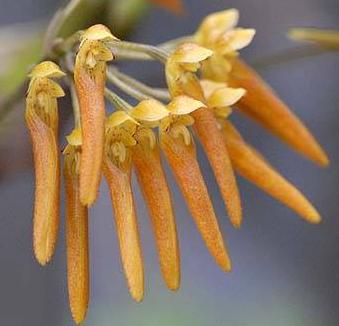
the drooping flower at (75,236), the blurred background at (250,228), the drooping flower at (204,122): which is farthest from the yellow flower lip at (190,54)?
the blurred background at (250,228)

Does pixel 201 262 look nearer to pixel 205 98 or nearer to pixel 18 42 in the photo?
pixel 18 42

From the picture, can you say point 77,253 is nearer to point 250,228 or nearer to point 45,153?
point 45,153

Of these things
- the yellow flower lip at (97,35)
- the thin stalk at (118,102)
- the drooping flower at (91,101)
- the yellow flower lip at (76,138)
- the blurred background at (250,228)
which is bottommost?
the blurred background at (250,228)

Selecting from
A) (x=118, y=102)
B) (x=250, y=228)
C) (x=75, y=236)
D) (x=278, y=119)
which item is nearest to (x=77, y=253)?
(x=75, y=236)

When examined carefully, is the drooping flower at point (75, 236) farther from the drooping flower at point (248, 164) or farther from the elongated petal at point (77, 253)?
the drooping flower at point (248, 164)

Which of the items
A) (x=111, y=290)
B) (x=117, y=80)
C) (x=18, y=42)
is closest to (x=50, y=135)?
(x=117, y=80)

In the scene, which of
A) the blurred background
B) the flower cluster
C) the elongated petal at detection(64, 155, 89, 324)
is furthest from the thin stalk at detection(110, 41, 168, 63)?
the blurred background
